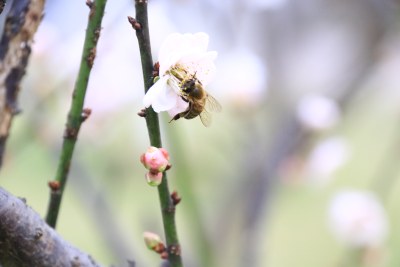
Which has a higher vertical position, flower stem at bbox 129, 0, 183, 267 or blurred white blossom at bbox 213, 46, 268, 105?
blurred white blossom at bbox 213, 46, 268, 105

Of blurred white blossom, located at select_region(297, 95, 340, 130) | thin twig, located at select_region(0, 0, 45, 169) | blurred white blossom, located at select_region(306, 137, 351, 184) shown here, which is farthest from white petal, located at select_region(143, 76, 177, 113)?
blurred white blossom, located at select_region(306, 137, 351, 184)

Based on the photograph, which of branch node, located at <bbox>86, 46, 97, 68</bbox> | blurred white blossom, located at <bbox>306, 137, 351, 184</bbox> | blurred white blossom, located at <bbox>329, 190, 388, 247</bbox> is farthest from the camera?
blurred white blossom, located at <bbox>306, 137, 351, 184</bbox>

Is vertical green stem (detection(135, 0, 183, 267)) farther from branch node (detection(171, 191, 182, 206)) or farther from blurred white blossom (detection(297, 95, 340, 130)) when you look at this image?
blurred white blossom (detection(297, 95, 340, 130))

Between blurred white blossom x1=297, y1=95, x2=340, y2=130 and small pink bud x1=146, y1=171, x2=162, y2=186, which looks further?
blurred white blossom x1=297, y1=95, x2=340, y2=130

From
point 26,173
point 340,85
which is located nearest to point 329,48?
point 26,173

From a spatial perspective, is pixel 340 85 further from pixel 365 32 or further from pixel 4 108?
pixel 365 32

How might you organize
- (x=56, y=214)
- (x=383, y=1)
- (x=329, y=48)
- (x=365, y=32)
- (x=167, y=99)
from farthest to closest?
(x=329, y=48) < (x=365, y=32) < (x=383, y=1) < (x=56, y=214) < (x=167, y=99)

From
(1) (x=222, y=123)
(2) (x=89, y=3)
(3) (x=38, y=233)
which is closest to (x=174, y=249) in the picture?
(3) (x=38, y=233)
